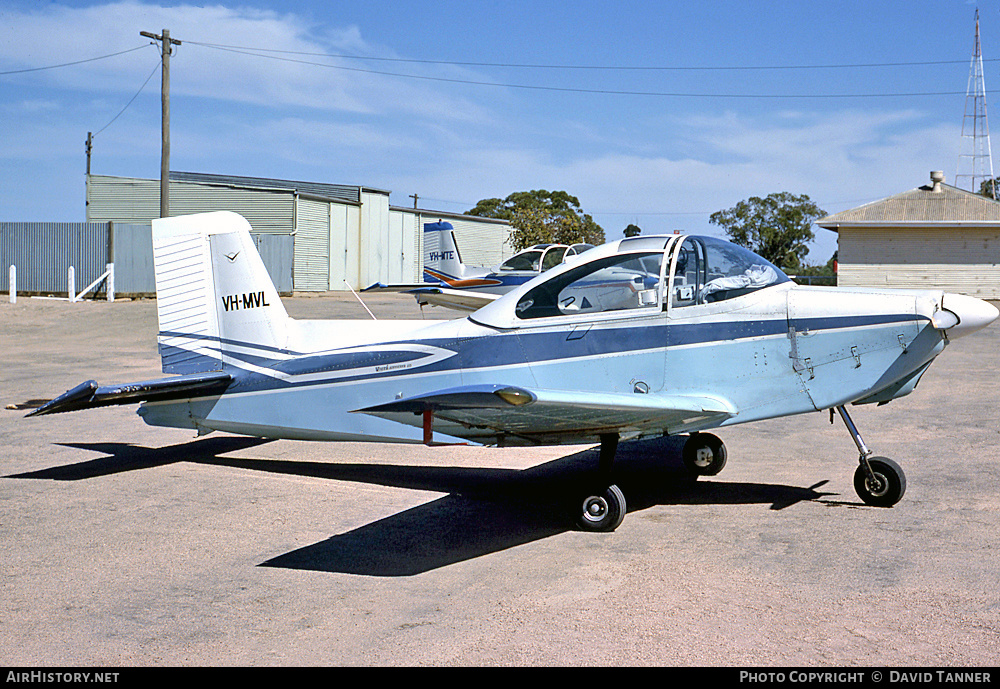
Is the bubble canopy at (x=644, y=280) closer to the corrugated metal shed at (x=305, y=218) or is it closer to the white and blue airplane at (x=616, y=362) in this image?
the white and blue airplane at (x=616, y=362)

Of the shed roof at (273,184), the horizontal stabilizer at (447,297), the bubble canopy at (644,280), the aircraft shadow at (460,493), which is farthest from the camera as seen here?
the shed roof at (273,184)

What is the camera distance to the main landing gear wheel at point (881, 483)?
6316mm

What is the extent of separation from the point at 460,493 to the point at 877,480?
128 inches

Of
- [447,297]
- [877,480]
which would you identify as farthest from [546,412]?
[447,297]

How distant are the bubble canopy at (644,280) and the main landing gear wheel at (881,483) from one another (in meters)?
1.60

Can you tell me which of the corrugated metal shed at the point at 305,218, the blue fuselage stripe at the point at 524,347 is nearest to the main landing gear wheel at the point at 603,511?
the blue fuselage stripe at the point at 524,347

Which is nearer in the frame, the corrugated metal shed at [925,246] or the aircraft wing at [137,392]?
the aircraft wing at [137,392]

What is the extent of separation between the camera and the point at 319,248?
42594 mm

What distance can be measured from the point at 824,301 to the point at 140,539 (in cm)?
499

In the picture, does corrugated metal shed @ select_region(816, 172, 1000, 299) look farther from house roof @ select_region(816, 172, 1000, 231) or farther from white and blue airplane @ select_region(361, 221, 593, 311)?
white and blue airplane @ select_region(361, 221, 593, 311)

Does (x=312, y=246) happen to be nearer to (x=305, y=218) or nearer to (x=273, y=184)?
(x=305, y=218)

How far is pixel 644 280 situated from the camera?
6.23 metres

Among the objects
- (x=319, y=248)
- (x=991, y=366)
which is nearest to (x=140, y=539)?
(x=991, y=366)

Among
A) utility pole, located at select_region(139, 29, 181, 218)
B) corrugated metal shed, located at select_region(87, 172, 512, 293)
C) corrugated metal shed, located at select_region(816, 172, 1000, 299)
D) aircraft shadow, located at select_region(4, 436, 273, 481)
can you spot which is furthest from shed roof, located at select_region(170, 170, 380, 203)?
aircraft shadow, located at select_region(4, 436, 273, 481)
